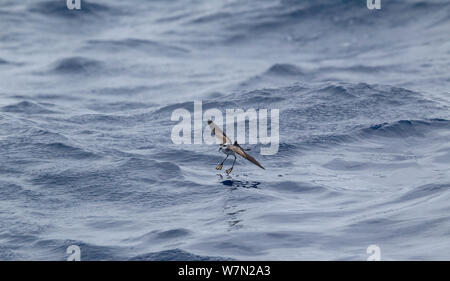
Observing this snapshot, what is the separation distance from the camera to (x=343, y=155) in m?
16.0

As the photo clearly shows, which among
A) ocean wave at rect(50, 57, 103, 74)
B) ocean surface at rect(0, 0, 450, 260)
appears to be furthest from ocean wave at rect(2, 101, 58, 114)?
ocean wave at rect(50, 57, 103, 74)

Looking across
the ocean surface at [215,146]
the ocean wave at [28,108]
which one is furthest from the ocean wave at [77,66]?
the ocean wave at [28,108]

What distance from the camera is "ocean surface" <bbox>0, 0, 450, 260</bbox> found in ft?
38.7

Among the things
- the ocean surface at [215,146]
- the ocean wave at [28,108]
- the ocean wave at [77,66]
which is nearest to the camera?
the ocean surface at [215,146]

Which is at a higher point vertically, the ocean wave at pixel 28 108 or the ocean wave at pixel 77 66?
the ocean wave at pixel 77 66

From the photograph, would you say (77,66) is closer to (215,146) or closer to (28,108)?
(28,108)

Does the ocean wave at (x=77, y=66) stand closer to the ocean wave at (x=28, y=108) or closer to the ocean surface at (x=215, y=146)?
the ocean surface at (x=215, y=146)

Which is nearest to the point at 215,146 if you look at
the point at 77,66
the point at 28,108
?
the point at 28,108

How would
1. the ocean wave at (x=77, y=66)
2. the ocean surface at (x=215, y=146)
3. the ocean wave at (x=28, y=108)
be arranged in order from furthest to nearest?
the ocean wave at (x=77, y=66) < the ocean wave at (x=28, y=108) < the ocean surface at (x=215, y=146)

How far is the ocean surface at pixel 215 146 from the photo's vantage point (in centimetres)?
1178

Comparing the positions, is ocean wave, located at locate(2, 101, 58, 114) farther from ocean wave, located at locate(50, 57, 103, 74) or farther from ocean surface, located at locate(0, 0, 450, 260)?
ocean wave, located at locate(50, 57, 103, 74)

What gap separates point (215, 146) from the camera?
1661cm

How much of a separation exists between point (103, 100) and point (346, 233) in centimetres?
1171
